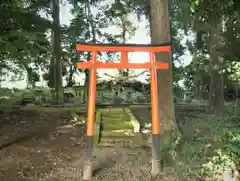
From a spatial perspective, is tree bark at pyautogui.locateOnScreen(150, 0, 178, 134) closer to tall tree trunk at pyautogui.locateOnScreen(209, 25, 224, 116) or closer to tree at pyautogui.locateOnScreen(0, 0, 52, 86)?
tree at pyautogui.locateOnScreen(0, 0, 52, 86)

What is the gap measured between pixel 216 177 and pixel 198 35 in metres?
7.97

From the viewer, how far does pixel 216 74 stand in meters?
8.78

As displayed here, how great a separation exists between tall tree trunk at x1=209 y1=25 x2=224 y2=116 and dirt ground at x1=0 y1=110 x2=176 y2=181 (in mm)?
4120

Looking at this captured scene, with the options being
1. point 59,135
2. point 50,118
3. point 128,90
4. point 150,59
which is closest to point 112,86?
point 128,90

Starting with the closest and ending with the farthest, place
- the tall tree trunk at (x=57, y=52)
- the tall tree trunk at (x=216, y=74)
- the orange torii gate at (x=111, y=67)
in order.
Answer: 1. the orange torii gate at (x=111, y=67)
2. the tall tree trunk at (x=216, y=74)
3. the tall tree trunk at (x=57, y=52)

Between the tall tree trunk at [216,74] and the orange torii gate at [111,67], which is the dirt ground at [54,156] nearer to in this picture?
the orange torii gate at [111,67]

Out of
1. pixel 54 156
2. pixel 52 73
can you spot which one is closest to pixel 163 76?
pixel 54 156

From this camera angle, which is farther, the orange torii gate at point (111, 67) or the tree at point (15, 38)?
the tree at point (15, 38)

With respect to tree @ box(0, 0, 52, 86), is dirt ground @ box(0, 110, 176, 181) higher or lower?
lower

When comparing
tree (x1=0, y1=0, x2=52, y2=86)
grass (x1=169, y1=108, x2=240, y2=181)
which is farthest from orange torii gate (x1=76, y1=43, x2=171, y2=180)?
tree (x1=0, y1=0, x2=52, y2=86)

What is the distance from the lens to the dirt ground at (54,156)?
463 centimetres

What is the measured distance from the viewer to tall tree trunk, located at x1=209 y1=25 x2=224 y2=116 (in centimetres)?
865

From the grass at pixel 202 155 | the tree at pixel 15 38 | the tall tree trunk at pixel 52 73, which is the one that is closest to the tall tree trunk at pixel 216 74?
the grass at pixel 202 155

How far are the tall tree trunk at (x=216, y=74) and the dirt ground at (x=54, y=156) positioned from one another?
412 cm
